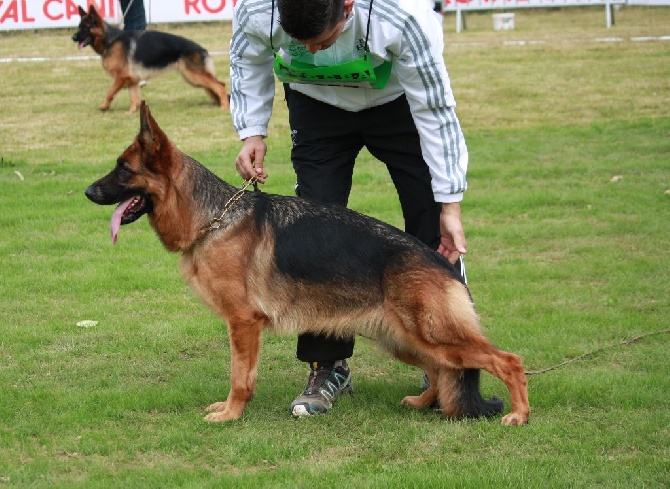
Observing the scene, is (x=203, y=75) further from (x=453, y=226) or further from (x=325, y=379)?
(x=453, y=226)

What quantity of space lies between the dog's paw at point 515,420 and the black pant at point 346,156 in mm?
993

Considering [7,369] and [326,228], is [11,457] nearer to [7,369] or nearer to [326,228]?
[7,369]

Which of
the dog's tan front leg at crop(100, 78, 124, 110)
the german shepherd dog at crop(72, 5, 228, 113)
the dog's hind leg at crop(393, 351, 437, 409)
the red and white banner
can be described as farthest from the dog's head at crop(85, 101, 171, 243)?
the red and white banner

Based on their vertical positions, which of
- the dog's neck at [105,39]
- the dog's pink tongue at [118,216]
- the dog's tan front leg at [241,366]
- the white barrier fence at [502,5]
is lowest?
the dog's tan front leg at [241,366]

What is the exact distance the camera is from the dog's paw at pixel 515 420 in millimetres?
4680

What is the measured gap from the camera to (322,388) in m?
5.12

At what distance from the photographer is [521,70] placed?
726 inches

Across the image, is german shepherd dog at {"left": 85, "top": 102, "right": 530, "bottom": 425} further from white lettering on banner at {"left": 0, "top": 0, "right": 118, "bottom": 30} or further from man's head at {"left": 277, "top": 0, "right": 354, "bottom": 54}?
white lettering on banner at {"left": 0, "top": 0, "right": 118, "bottom": 30}

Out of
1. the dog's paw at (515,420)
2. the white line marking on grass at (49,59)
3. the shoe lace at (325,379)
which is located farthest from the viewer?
the white line marking on grass at (49,59)

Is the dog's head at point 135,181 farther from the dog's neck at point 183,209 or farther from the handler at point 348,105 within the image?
the handler at point 348,105

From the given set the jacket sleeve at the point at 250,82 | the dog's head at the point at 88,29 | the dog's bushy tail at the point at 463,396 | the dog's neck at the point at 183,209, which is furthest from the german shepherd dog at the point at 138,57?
the dog's bushy tail at the point at 463,396

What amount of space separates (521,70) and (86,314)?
13434 mm

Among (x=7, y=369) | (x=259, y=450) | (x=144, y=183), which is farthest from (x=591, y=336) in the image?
(x=7, y=369)

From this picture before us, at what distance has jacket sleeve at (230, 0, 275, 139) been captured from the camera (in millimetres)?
4934
